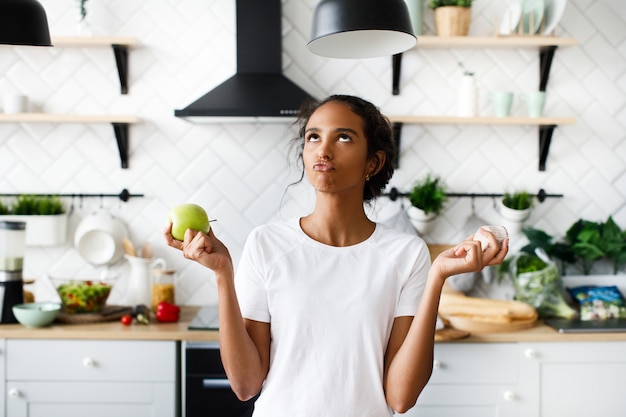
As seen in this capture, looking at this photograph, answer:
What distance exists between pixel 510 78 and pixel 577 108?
0.33 meters

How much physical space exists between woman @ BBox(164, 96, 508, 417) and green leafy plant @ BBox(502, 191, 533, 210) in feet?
5.44

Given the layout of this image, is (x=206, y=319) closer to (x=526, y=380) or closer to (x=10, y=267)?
(x=10, y=267)

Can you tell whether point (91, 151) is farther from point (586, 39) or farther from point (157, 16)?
point (586, 39)

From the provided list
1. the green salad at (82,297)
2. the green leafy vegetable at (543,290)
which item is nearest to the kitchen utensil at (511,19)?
the green leafy vegetable at (543,290)

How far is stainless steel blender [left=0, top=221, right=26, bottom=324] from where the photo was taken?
8.85ft

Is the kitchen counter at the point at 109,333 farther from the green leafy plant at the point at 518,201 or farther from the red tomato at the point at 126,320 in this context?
the green leafy plant at the point at 518,201

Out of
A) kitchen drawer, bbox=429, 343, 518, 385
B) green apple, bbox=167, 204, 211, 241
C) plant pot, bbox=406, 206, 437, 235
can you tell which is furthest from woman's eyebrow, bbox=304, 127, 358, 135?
plant pot, bbox=406, 206, 437, 235

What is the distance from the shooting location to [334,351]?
1376 millimetres

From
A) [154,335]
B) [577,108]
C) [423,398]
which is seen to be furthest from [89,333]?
[577,108]

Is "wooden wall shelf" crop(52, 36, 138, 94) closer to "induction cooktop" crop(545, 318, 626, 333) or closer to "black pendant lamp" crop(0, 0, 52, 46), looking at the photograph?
"black pendant lamp" crop(0, 0, 52, 46)

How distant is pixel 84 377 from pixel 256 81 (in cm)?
134

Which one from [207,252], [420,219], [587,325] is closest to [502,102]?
[420,219]

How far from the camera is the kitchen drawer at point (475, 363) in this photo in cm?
256

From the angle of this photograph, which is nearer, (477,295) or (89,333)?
(89,333)
